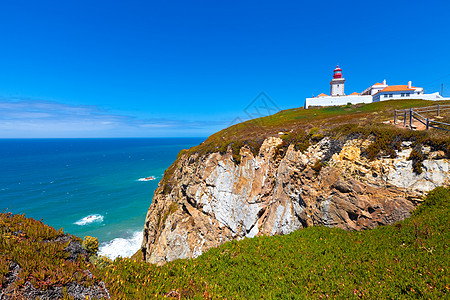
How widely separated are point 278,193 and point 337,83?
42406 mm

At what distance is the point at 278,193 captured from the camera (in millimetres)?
20719

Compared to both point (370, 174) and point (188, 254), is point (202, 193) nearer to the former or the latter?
point (188, 254)

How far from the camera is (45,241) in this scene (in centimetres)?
698

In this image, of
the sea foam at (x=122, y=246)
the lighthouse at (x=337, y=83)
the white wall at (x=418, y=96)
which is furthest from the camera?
the lighthouse at (x=337, y=83)

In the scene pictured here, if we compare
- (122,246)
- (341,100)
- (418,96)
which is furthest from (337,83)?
(122,246)

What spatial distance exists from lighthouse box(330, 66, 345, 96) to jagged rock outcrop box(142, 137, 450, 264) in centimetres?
3644

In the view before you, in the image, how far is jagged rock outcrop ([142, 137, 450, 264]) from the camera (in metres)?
13.6

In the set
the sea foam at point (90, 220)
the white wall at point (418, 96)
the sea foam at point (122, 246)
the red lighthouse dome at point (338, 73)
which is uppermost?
the red lighthouse dome at point (338, 73)

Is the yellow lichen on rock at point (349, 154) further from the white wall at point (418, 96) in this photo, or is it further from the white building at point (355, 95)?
the white wall at point (418, 96)

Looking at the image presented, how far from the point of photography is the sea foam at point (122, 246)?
32250 millimetres

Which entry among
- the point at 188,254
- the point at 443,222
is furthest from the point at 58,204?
the point at 443,222

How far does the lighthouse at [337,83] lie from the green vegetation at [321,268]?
144ft

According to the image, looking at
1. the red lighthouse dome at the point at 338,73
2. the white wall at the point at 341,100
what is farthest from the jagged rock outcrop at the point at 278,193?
the red lighthouse dome at the point at 338,73

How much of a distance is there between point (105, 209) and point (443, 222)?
59.0 meters
